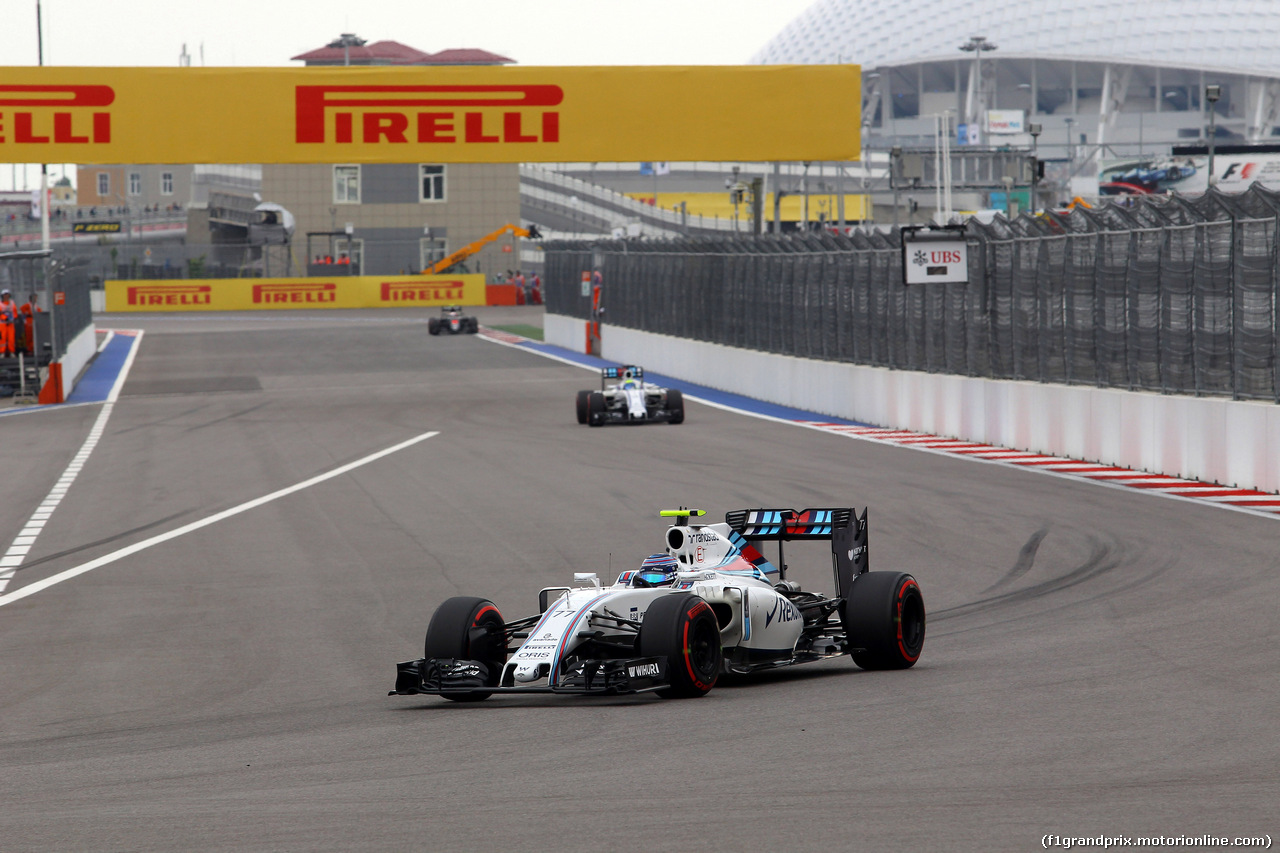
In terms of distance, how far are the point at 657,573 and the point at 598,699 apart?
30.1 inches

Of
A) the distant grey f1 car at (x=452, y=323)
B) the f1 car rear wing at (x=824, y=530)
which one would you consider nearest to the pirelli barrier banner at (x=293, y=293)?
the distant grey f1 car at (x=452, y=323)

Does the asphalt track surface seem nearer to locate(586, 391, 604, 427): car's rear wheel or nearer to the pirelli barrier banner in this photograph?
locate(586, 391, 604, 427): car's rear wheel

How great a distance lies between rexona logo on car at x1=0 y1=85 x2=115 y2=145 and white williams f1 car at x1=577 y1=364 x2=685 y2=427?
30.7ft

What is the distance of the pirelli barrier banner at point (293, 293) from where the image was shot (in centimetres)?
7725

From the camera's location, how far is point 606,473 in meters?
19.1

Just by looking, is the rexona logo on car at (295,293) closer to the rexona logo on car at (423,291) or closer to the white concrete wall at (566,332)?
the rexona logo on car at (423,291)

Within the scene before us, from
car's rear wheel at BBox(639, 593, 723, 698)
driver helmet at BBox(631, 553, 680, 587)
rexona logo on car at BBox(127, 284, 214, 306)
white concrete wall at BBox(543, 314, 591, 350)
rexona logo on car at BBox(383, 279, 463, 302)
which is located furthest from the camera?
rexona logo on car at BBox(383, 279, 463, 302)

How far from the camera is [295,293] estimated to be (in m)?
78.6

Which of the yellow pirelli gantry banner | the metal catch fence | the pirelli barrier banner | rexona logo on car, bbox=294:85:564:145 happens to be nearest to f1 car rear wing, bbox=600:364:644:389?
the yellow pirelli gantry banner

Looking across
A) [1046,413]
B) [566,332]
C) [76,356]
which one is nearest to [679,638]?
[1046,413]

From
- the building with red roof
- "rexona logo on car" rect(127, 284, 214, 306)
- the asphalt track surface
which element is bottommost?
the asphalt track surface

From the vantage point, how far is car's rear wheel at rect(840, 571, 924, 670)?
8477mm

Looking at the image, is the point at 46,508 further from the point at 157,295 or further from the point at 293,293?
the point at 157,295

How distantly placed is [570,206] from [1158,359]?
8717cm
